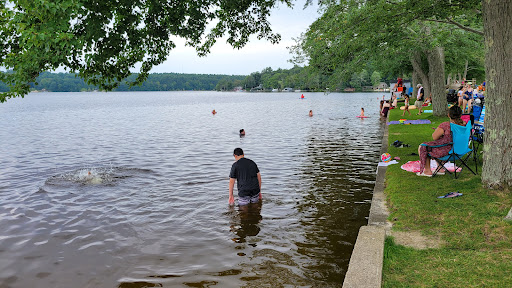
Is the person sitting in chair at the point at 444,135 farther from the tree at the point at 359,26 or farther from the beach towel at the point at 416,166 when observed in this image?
the tree at the point at 359,26

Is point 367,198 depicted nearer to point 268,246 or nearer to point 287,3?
point 268,246

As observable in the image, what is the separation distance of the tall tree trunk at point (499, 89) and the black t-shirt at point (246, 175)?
17.1 ft

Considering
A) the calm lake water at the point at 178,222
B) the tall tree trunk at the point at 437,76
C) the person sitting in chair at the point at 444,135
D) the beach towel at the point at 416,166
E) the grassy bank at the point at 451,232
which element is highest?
the tall tree trunk at the point at 437,76

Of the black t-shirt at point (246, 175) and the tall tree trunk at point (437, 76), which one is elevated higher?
the tall tree trunk at point (437, 76)

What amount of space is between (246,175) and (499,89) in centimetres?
584

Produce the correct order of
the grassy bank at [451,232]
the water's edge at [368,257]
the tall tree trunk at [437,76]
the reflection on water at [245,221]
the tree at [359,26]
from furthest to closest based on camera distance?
the tall tree trunk at [437,76] → the tree at [359,26] → the reflection on water at [245,221] → the grassy bank at [451,232] → the water's edge at [368,257]

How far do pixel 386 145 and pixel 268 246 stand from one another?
33.8 ft

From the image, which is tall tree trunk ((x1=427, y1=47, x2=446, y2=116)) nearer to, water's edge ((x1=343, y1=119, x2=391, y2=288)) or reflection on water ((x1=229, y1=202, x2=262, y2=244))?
reflection on water ((x1=229, y1=202, x2=262, y2=244))

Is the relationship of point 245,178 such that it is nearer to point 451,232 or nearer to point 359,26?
point 451,232

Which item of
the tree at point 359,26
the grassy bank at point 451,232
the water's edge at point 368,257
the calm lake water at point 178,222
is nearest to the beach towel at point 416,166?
the grassy bank at point 451,232

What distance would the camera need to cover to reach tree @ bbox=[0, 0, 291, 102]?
18.1 feet

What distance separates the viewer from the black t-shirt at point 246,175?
9805 mm

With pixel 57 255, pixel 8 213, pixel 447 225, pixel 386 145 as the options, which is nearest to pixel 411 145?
pixel 386 145

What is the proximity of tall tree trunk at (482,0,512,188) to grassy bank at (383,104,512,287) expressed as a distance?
53 centimetres
